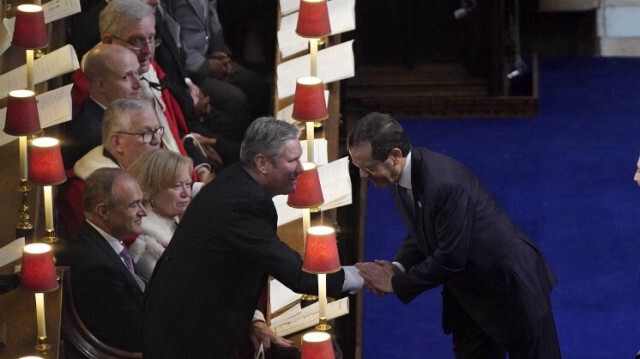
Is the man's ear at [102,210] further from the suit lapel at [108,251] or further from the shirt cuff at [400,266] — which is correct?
the shirt cuff at [400,266]

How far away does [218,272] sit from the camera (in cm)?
537

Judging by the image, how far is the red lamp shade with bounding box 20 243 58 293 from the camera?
18.1 ft

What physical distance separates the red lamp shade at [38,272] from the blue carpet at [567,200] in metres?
2.52

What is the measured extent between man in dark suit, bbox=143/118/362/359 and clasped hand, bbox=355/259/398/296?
0.71 meters

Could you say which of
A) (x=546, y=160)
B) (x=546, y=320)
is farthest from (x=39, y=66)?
(x=546, y=160)

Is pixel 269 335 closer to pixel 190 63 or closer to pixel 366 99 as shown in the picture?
pixel 190 63

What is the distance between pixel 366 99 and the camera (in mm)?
10773

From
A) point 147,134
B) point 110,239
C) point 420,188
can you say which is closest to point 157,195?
point 147,134

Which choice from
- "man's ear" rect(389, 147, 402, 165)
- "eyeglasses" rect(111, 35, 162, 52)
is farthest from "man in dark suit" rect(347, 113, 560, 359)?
"eyeglasses" rect(111, 35, 162, 52)

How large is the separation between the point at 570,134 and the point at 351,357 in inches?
130

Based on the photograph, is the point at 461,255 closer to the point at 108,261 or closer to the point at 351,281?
the point at 351,281

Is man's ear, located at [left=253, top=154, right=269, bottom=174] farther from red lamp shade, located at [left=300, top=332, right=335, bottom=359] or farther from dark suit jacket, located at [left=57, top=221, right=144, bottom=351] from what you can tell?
dark suit jacket, located at [left=57, top=221, right=144, bottom=351]

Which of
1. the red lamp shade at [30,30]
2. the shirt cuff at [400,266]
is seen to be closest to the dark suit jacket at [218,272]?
the shirt cuff at [400,266]

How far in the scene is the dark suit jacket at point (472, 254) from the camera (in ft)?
19.4
